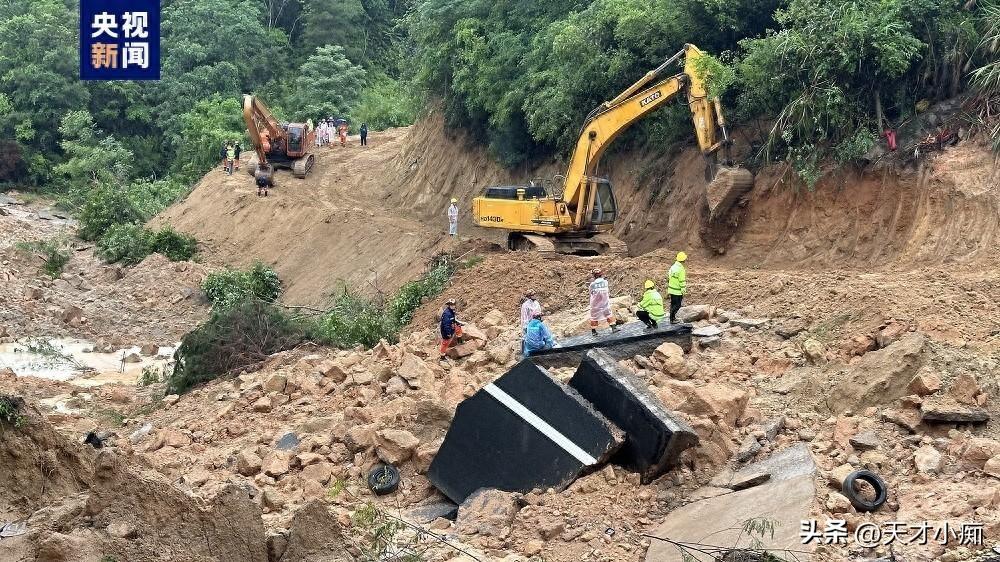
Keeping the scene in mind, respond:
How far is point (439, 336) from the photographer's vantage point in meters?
16.6

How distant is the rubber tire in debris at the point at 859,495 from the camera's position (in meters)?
9.54

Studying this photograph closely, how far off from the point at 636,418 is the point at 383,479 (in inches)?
108

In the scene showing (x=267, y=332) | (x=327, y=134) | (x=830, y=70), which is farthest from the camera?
(x=327, y=134)

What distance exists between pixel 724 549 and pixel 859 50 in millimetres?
12851

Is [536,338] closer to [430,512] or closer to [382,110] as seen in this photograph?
[430,512]

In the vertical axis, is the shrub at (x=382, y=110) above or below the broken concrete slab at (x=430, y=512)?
above

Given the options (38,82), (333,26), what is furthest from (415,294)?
(333,26)

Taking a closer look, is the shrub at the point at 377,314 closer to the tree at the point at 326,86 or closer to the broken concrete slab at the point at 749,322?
the broken concrete slab at the point at 749,322

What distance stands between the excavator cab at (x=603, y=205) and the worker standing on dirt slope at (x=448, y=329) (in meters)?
7.18

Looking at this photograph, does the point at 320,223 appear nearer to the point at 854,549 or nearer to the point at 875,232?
the point at 875,232

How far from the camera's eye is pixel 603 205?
72.6 ft

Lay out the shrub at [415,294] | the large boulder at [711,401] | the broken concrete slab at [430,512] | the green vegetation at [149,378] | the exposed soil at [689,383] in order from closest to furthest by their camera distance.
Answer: the exposed soil at [689,383], the broken concrete slab at [430,512], the large boulder at [711,401], the green vegetation at [149,378], the shrub at [415,294]

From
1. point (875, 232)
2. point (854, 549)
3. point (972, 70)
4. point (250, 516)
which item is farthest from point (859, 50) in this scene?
point (250, 516)

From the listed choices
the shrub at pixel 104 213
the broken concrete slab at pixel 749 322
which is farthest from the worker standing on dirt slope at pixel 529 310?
the shrub at pixel 104 213
